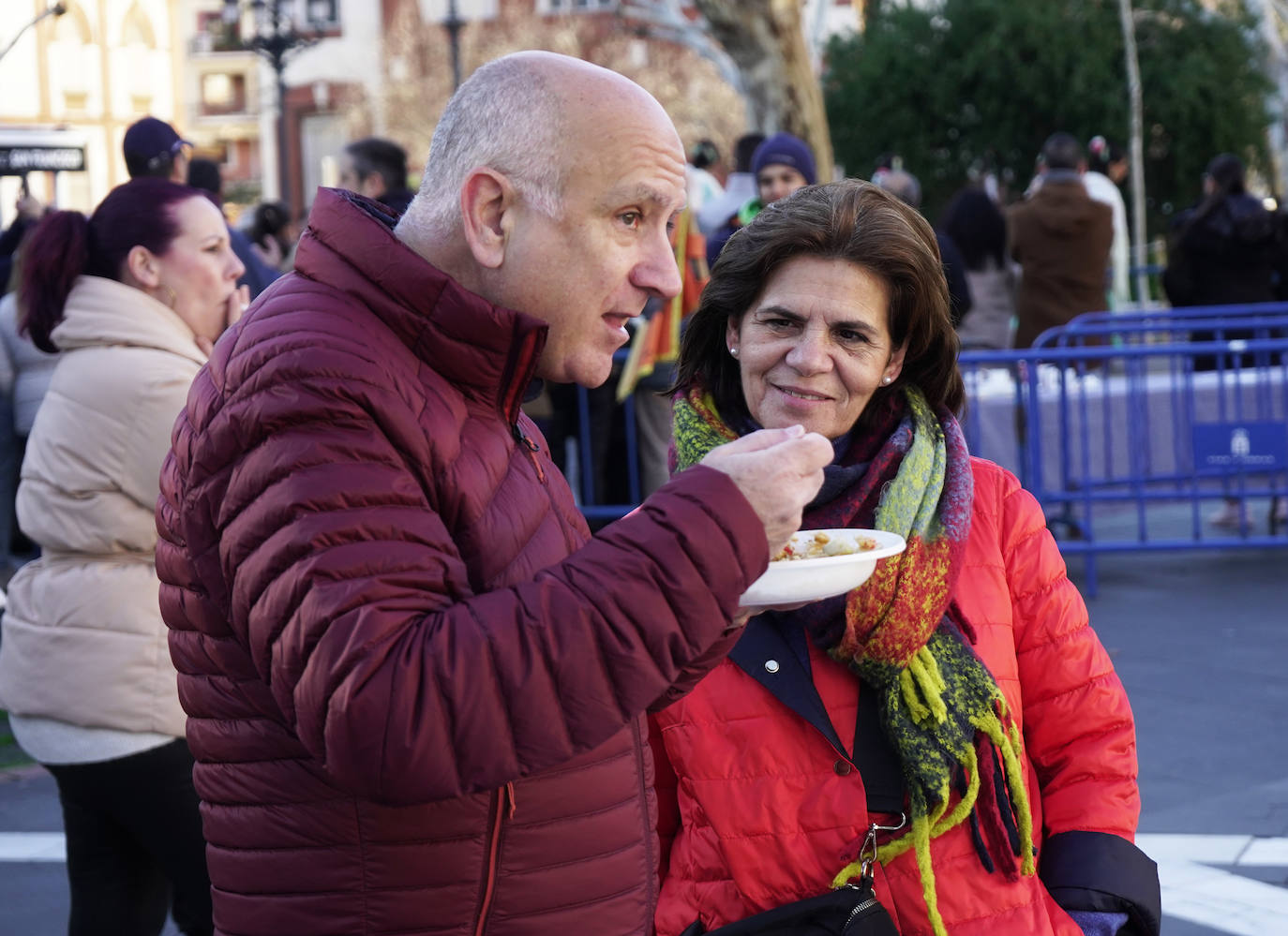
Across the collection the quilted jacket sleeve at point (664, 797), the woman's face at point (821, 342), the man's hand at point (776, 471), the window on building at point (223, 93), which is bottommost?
the quilted jacket sleeve at point (664, 797)

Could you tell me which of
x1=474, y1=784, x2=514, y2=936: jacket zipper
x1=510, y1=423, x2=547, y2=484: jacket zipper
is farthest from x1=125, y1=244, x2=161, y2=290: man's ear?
x1=474, y1=784, x2=514, y2=936: jacket zipper

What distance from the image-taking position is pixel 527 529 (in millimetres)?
1835

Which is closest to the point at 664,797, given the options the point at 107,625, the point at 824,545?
the point at 824,545

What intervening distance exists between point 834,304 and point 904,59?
81.0ft

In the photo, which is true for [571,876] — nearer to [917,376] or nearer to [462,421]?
[462,421]

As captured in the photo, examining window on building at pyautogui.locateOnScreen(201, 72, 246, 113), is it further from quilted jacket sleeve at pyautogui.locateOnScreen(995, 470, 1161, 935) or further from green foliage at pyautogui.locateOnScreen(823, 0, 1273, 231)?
quilted jacket sleeve at pyautogui.locateOnScreen(995, 470, 1161, 935)

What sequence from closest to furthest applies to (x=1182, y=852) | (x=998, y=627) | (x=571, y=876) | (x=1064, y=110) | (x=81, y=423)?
(x=571, y=876) → (x=998, y=627) → (x=81, y=423) → (x=1182, y=852) → (x=1064, y=110)

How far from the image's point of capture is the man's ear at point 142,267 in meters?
3.79

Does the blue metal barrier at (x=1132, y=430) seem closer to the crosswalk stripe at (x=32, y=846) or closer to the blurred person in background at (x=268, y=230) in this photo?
the blurred person in background at (x=268, y=230)

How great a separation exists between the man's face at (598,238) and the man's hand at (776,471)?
248 millimetres

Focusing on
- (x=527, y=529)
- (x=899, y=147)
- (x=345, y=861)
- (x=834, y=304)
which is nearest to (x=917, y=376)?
(x=834, y=304)

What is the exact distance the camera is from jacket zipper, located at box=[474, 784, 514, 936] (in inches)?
71.6

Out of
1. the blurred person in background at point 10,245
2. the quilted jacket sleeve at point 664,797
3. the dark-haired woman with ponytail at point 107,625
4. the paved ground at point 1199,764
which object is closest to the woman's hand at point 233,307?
the dark-haired woman with ponytail at point 107,625

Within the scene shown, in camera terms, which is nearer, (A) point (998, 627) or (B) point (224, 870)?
(B) point (224, 870)
